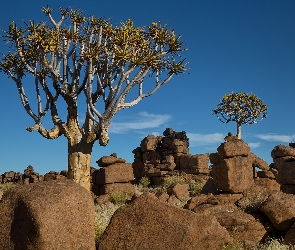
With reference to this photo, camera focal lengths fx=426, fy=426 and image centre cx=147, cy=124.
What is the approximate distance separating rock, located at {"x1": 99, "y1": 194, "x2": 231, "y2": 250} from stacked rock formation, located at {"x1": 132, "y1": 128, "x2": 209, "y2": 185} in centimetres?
2781

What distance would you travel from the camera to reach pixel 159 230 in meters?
9.61

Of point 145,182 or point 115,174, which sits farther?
point 145,182

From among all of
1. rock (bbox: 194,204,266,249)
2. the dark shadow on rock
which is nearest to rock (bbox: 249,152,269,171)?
rock (bbox: 194,204,266,249)

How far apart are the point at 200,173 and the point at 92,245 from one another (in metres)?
31.1

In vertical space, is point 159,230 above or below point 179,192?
below

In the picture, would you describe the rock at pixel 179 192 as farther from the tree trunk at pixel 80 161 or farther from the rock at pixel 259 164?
the rock at pixel 259 164

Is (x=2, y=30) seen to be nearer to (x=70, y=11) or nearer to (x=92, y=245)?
(x=70, y=11)

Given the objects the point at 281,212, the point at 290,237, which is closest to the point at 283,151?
the point at 281,212

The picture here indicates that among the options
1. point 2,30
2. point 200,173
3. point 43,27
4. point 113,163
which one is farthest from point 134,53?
point 200,173

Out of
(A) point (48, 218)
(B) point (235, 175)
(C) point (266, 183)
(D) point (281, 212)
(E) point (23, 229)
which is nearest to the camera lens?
(A) point (48, 218)

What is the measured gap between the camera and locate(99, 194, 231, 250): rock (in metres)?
9.48

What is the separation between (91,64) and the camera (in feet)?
76.6

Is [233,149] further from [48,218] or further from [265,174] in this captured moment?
[48,218]

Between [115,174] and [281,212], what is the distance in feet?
63.5
